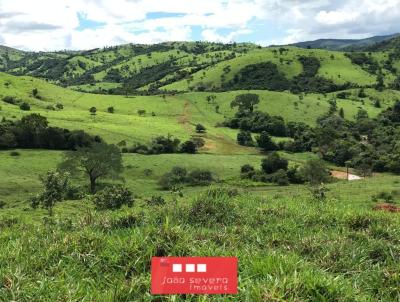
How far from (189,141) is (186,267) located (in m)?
128

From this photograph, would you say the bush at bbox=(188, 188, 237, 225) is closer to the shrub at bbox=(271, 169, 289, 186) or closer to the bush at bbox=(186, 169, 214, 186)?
the bush at bbox=(186, 169, 214, 186)

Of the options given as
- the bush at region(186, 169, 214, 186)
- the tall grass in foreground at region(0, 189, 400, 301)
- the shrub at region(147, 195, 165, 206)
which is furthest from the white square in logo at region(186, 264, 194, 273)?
the bush at region(186, 169, 214, 186)

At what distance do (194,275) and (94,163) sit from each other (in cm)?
9469

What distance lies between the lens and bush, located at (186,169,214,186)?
346ft

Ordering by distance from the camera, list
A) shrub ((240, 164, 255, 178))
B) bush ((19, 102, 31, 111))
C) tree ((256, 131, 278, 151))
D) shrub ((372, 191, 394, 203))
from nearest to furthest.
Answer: shrub ((372, 191, 394, 203)) → shrub ((240, 164, 255, 178)) → tree ((256, 131, 278, 151)) → bush ((19, 102, 31, 111))

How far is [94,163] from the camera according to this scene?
320 feet

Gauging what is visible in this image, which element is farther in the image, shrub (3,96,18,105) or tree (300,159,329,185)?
shrub (3,96,18,105)

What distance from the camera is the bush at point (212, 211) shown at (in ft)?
46.5

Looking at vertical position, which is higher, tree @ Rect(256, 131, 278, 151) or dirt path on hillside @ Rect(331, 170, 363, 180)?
tree @ Rect(256, 131, 278, 151)

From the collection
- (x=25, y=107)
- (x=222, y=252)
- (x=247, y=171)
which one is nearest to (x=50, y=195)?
(x=247, y=171)

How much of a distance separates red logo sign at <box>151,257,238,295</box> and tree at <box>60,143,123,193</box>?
9365 centimetres

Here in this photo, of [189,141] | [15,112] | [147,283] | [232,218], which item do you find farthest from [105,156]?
[147,283]

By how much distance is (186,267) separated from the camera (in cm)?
552

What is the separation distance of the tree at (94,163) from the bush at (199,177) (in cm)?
1612
